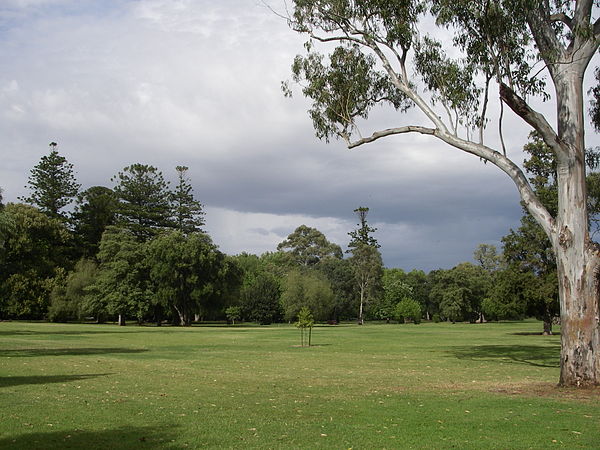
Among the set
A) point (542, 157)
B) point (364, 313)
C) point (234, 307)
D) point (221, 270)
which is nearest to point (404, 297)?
point (364, 313)

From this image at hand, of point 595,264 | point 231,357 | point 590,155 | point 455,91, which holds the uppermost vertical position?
point 455,91

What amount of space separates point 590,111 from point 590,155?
5.71 ft

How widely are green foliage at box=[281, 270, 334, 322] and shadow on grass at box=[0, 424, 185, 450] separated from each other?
75074 millimetres

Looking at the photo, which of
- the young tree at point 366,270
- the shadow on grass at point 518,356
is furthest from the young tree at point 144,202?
the shadow on grass at point 518,356

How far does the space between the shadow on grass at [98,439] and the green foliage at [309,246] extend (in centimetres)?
11410

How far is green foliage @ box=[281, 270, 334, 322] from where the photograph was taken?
84.6m

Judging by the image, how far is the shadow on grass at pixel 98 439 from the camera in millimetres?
8234

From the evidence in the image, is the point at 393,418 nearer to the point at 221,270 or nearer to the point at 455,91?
the point at 455,91

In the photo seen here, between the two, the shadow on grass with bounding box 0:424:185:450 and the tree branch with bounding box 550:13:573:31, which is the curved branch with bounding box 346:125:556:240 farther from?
the shadow on grass with bounding box 0:424:185:450

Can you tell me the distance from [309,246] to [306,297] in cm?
4095

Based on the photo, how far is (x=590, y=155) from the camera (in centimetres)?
2186

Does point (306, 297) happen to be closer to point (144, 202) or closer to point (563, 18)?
point (144, 202)

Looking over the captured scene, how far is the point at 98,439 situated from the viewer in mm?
8727

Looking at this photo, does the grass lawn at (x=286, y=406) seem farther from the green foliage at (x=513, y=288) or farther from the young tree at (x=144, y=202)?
the young tree at (x=144, y=202)
